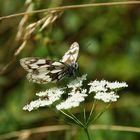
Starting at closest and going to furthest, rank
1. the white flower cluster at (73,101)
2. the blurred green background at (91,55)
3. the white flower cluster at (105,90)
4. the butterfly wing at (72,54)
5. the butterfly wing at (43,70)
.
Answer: the white flower cluster at (73,101) → the white flower cluster at (105,90) → the butterfly wing at (43,70) → the butterfly wing at (72,54) → the blurred green background at (91,55)

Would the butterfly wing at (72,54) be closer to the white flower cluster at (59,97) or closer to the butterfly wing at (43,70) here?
the butterfly wing at (43,70)

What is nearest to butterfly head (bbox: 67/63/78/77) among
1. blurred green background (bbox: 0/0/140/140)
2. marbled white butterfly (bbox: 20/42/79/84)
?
marbled white butterfly (bbox: 20/42/79/84)

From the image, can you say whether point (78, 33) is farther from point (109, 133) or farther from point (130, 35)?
point (109, 133)

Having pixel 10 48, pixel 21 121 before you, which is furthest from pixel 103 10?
pixel 21 121

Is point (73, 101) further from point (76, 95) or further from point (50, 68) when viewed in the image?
point (50, 68)

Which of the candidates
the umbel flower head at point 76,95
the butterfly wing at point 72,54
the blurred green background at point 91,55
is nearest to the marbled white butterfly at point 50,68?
the butterfly wing at point 72,54

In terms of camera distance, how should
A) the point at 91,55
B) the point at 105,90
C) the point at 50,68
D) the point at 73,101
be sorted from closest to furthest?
the point at 73,101 → the point at 105,90 → the point at 50,68 → the point at 91,55

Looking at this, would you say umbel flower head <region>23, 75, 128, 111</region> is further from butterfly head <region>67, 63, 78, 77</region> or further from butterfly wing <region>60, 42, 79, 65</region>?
butterfly wing <region>60, 42, 79, 65</region>

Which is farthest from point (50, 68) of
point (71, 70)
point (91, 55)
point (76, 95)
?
point (91, 55)
